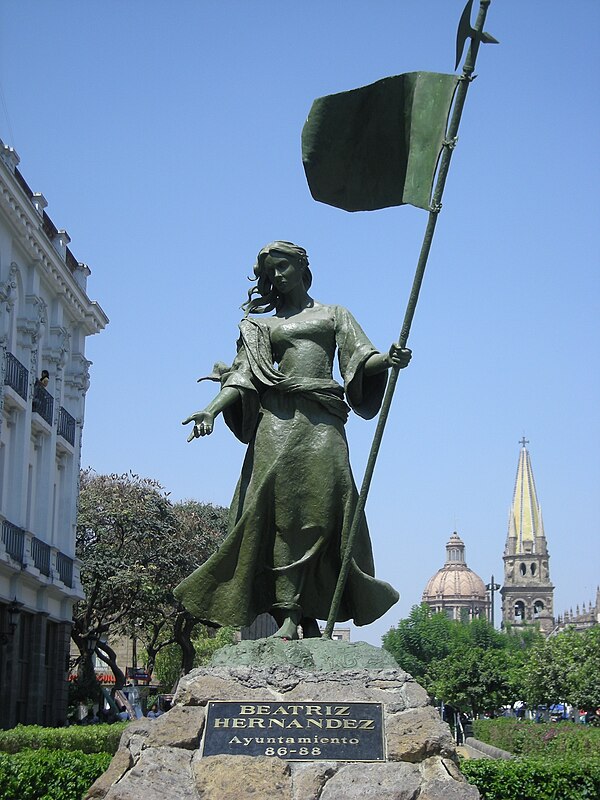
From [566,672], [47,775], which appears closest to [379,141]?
[47,775]

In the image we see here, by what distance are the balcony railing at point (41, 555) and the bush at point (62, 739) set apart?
29.8ft

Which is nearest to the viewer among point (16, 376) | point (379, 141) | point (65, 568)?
point (379, 141)

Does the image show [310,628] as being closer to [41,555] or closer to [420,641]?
[41,555]

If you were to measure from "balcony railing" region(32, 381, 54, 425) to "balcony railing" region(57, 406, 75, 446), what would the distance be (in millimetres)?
908

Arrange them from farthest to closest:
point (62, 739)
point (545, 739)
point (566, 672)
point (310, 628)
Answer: point (566, 672)
point (545, 739)
point (62, 739)
point (310, 628)

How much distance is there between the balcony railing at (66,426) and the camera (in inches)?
1154

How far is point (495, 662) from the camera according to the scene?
55.6 metres

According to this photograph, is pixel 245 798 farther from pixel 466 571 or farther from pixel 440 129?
pixel 466 571

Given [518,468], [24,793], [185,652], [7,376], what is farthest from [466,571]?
[24,793]

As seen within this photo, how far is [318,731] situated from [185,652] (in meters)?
31.9

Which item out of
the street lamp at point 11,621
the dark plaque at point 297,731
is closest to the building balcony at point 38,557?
the street lamp at point 11,621

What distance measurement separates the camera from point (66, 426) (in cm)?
3009

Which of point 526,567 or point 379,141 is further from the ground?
point 526,567

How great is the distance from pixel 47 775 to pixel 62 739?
7.49 m
